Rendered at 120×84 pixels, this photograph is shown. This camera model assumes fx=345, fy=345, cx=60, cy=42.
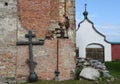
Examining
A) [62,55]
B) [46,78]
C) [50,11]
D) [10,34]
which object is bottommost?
[46,78]

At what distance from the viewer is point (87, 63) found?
15.0 meters

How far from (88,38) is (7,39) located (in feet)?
54.1

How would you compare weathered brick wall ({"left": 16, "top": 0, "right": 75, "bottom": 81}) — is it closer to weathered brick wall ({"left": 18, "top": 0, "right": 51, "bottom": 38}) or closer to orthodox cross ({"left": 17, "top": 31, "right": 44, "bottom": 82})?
weathered brick wall ({"left": 18, "top": 0, "right": 51, "bottom": 38})

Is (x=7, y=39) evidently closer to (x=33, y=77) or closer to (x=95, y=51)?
(x=33, y=77)

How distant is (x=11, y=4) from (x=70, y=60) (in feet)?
10.2

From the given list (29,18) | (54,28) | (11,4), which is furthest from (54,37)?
(11,4)

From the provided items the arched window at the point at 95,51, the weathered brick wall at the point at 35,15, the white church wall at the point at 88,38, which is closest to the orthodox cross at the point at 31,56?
the weathered brick wall at the point at 35,15

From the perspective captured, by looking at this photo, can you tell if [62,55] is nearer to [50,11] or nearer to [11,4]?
[50,11]

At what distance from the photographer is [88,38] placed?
28.8 metres

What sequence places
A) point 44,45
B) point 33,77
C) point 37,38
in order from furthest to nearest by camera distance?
1. point 37,38
2. point 44,45
3. point 33,77

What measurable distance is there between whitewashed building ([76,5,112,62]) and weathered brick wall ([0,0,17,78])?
49.6ft

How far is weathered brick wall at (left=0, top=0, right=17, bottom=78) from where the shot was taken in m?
12.8

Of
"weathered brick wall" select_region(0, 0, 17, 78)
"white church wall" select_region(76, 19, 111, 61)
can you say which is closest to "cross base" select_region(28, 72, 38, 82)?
"weathered brick wall" select_region(0, 0, 17, 78)

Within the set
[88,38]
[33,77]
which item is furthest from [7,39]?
[88,38]
